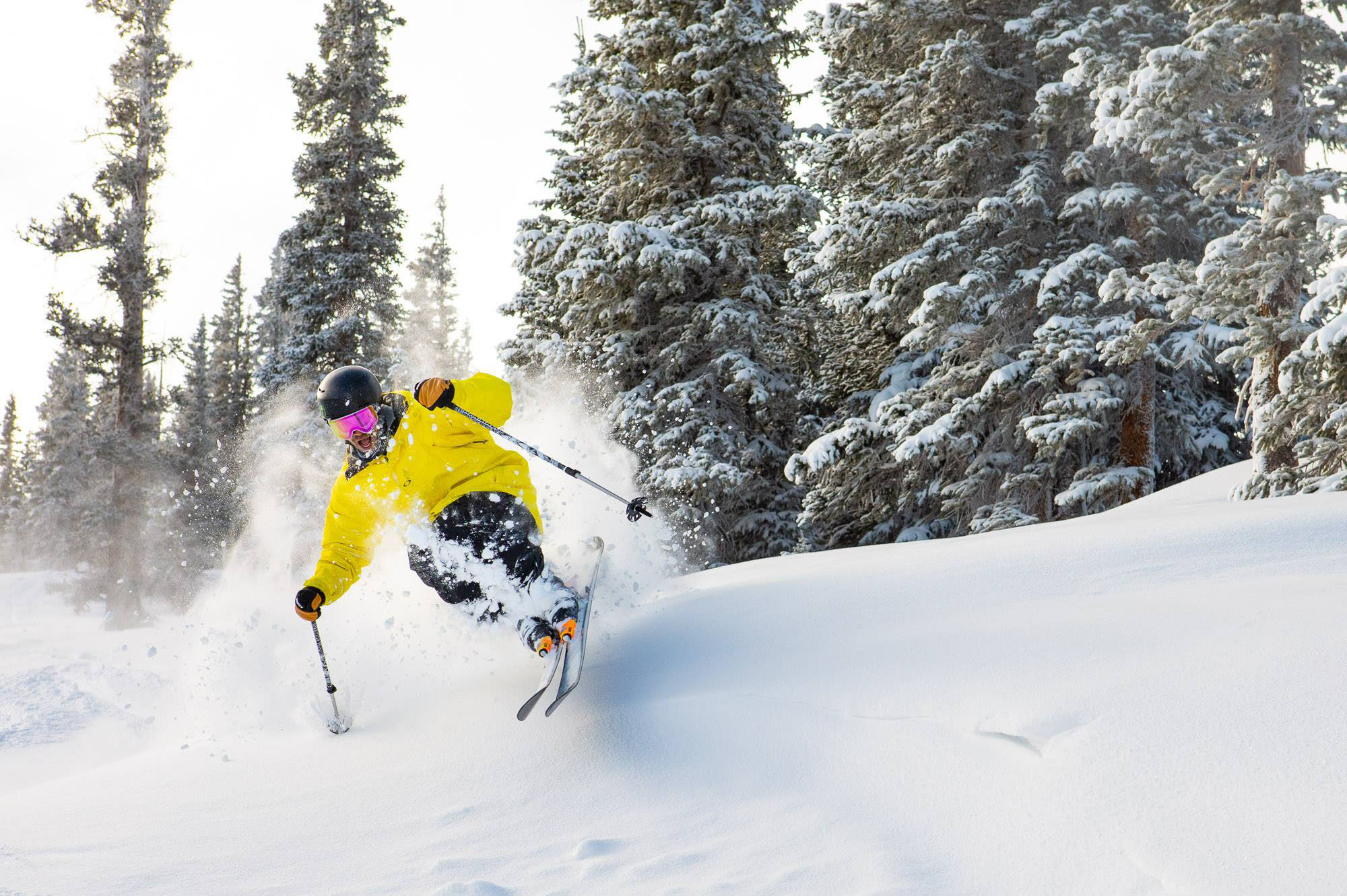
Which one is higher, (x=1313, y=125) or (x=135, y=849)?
(x=1313, y=125)

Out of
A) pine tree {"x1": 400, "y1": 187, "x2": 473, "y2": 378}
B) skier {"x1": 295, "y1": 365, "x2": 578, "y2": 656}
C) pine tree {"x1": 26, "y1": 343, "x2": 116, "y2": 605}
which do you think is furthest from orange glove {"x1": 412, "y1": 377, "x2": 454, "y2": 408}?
pine tree {"x1": 400, "y1": 187, "x2": 473, "y2": 378}

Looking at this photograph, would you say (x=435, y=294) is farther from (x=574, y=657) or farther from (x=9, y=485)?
(x=574, y=657)

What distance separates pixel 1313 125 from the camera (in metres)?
7.76

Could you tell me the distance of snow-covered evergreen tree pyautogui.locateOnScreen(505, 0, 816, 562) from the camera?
13070 mm

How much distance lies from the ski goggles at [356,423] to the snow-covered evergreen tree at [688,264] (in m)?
7.56

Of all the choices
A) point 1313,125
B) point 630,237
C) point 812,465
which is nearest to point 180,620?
point 630,237

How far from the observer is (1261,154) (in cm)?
802

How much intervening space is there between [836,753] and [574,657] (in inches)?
60.1

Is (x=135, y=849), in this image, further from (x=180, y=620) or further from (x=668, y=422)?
(x=180, y=620)

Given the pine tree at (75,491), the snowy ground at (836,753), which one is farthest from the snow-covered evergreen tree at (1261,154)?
the pine tree at (75,491)

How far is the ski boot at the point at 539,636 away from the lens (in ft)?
13.8

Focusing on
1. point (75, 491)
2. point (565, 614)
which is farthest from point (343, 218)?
point (565, 614)

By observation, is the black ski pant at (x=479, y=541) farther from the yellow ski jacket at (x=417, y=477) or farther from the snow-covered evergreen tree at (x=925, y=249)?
the snow-covered evergreen tree at (x=925, y=249)

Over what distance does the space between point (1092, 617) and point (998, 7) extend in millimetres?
12245
